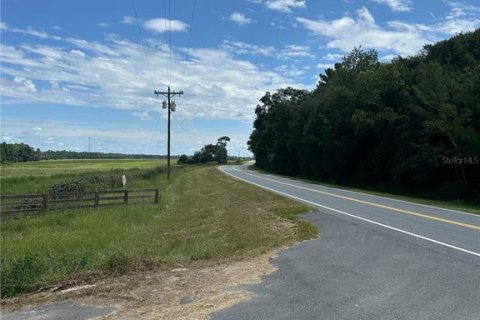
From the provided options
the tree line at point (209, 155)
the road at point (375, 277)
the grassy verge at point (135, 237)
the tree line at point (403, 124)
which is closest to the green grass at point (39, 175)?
the grassy verge at point (135, 237)

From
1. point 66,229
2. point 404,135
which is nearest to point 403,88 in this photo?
point 404,135

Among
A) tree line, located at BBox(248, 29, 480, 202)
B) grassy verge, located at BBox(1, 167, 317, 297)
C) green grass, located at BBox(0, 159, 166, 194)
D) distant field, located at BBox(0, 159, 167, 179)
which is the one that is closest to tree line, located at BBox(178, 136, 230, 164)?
distant field, located at BBox(0, 159, 167, 179)

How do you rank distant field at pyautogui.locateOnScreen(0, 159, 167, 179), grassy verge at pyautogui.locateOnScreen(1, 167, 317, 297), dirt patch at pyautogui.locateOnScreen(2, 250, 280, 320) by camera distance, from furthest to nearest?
distant field at pyautogui.locateOnScreen(0, 159, 167, 179)
grassy verge at pyautogui.locateOnScreen(1, 167, 317, 297)
dirt patch at pyautogui.locateOnScreen(2, 250, 280, 320)

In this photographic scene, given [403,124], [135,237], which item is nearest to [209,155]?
[403,124]

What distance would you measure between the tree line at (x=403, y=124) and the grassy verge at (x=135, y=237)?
15096 mm

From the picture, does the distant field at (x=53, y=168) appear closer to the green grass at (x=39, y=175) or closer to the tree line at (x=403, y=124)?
the green grass at (x=39, y=175)

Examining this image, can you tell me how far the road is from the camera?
20.5 feet

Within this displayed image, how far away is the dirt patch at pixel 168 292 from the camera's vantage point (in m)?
6.61

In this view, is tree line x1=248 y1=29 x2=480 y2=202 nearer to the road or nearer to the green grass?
the road

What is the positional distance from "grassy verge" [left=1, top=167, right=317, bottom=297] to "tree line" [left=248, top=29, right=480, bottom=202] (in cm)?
1510

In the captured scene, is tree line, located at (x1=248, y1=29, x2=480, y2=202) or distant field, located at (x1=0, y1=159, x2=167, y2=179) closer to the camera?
tree line, located at (x1=248, y1=29, x2=480, y2=202)

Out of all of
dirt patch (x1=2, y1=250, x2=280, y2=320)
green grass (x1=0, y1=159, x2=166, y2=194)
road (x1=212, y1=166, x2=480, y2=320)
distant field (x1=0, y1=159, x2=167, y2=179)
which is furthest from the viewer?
distant field (x1=0, y1=159, x2=167, y2=179)

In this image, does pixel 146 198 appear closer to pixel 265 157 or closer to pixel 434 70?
pixel 434 70

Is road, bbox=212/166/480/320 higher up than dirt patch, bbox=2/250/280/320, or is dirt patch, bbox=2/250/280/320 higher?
road, bbox=212/166/480/320
